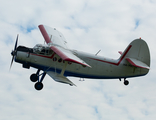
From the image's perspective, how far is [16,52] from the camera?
1370 centimetres

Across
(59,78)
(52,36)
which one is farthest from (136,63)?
(52,36)

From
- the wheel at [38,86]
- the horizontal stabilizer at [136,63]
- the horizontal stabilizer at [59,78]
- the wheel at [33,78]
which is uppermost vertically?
the horizontal stabilizer at [136,63]

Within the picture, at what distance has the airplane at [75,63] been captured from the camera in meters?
13.7

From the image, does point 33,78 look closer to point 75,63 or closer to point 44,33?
point 75,63

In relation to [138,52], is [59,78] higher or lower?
lower

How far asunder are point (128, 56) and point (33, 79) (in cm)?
661

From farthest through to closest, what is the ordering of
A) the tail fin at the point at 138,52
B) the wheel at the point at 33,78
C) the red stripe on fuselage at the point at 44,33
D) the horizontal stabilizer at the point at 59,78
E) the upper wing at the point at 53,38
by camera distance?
the red stripe on fuselage at the point at 44,33 → the tail fin at the point at 138,52 → the wheel at the point at 33,78 → the upper wing at the point at 53,38 → the horizontal stabilizer at the point at 59,78

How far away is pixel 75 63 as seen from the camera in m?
14.4

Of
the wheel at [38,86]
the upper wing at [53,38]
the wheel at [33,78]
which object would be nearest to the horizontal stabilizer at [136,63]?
the upper wing at [53,38]

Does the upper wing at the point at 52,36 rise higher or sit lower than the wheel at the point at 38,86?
higher

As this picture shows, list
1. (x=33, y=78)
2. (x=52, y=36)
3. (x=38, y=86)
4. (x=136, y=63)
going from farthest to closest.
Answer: (x=52, y=36)
(x=33, y=78)
(x=136, y=63)
(x=38, y=86)

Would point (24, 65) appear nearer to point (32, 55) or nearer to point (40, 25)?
point (32, 55)

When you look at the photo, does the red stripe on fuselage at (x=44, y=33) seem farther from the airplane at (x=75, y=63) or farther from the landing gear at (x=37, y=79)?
the landing gear at (x=37, y=79)

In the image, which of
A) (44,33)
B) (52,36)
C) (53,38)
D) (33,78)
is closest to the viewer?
(33,78)
